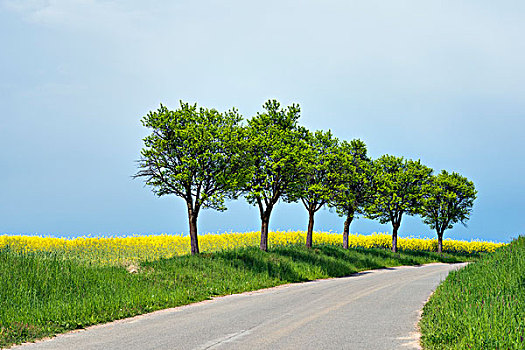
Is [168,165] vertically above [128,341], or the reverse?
[168,165]

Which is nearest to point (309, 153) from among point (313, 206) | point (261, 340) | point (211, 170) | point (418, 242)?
point (313, 206)

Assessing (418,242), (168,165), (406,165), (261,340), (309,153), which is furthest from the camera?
(418,242)

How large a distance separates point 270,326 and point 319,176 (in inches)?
1103

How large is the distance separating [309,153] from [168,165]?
11.4 meters

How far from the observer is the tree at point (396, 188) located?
2055 inches

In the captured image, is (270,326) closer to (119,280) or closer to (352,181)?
(119,280)

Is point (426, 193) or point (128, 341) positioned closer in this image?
point (128, 341)

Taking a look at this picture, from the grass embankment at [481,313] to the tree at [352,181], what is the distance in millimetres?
24134

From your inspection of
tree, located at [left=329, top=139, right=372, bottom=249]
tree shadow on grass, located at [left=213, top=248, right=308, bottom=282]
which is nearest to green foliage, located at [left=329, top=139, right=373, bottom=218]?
tree, located at [left=329, top=139, right=372, bottom=249]

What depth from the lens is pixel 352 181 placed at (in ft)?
148

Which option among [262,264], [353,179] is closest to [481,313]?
[262,264]

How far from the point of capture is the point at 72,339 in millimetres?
12117

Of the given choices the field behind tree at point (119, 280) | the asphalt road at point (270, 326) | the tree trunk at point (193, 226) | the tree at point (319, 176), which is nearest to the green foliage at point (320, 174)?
the tree at point (319, 176)

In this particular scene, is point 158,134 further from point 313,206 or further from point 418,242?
point 418,242
